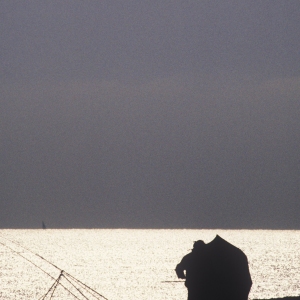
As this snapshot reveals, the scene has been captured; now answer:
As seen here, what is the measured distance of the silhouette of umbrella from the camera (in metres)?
19.6

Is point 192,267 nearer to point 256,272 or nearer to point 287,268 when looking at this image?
point 256,272

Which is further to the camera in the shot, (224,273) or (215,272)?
(224,273)

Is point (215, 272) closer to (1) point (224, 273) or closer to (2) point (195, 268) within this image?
(1) point (224, 273)

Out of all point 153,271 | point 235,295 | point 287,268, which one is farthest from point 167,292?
point 235,295

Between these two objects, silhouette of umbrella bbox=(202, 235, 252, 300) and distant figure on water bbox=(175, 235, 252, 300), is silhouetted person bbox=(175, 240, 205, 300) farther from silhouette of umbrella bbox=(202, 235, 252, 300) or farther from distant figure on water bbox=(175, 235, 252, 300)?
silhouette of umbrella bbox=(202, 235, 252, 300)

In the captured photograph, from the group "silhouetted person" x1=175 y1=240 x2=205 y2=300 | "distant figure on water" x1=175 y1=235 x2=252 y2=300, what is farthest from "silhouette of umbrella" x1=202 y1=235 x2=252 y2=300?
"silhouetted person" x1=175 y1=240 x2=205 y2=300

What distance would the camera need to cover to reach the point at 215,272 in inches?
771

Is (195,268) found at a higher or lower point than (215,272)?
higher

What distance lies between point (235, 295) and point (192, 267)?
1.38m

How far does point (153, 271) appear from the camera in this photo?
13188 cm

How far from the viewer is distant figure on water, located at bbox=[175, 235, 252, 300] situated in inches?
770

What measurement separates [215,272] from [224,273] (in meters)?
0.29

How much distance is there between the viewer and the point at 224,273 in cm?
1972

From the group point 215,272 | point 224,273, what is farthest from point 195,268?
point 224,273
